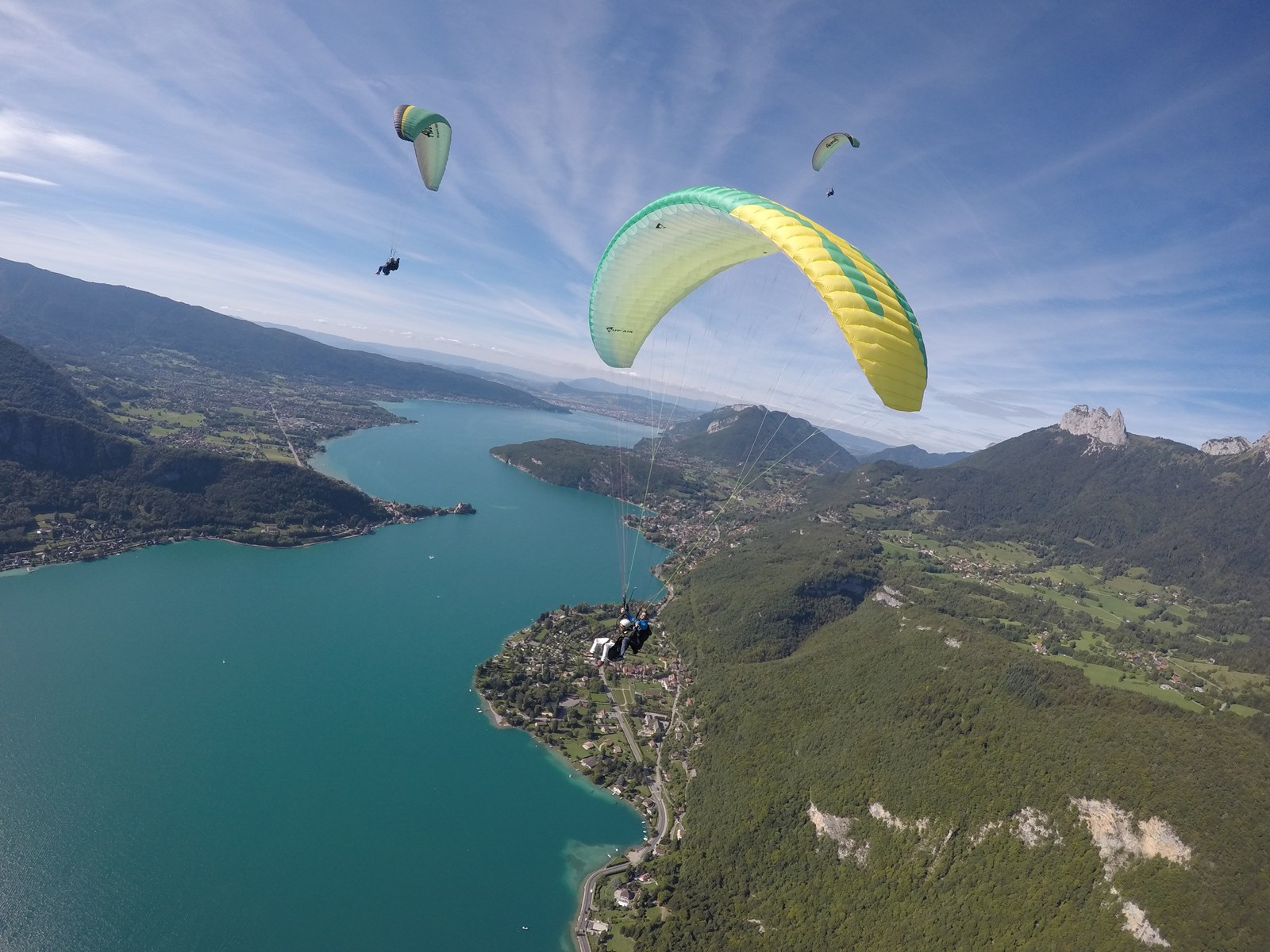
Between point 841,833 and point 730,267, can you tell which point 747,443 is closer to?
point 841,833

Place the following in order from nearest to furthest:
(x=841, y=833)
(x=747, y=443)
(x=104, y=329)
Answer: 1. (x=841, y=833)
2. (x=747, y=443)
3. (x=104, y=329)

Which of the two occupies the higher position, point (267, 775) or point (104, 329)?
point (104, 329)

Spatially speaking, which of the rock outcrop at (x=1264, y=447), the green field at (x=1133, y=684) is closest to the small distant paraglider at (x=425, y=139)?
the green field at (x=1133, y=684)

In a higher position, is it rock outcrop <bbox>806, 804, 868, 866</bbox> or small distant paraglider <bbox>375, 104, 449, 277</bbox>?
small distant paraglider <bbox>375, 104, 449, 277</bbox>

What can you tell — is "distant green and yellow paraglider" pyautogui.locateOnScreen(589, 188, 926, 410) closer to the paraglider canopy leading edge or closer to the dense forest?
the paraglider canopy leading edge

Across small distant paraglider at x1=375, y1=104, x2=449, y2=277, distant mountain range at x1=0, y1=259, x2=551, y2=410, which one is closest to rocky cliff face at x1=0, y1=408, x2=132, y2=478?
small distant paraglider at x1=375, y1=104, x2=449, y2=277

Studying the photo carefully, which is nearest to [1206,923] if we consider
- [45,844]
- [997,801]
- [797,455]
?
[997,801]

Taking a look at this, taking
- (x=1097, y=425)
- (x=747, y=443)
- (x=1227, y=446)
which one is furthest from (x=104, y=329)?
(x=1227, y=446)
